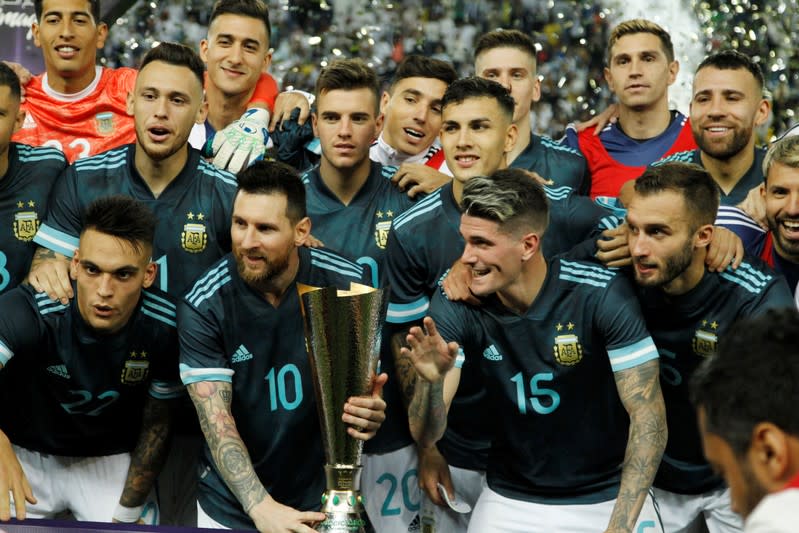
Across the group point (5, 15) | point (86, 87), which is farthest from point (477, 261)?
point (5, 15)

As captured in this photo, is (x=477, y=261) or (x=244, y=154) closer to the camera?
(x=477, y=261)

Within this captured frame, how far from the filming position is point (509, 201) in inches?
139

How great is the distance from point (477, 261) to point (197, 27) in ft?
15.9

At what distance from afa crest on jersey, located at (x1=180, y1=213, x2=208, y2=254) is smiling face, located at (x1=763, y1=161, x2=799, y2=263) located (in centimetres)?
187

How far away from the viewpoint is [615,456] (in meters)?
3.73

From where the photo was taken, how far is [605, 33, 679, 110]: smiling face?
4.95 meters

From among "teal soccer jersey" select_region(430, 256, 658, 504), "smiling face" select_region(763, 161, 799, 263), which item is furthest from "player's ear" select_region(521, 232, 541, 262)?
"smiling face" select_region(763, 161, 799, 263)

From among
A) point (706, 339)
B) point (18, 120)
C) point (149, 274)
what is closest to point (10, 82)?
point (18, 120)

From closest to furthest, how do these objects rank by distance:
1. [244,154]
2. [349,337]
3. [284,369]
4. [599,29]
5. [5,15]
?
[349,337], [284,369], [244,154], [5,15], [599,29]

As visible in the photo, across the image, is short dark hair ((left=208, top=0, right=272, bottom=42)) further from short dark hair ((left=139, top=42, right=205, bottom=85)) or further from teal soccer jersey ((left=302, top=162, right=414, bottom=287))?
teal soccer jersey ((left=302, top=162, right=414, bottom=287))

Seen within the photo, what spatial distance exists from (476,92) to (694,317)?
1096 millimetres

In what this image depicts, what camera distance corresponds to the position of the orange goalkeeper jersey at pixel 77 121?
4863 millimetres

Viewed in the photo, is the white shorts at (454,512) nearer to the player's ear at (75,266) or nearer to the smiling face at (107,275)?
the smiling face at (107,275)

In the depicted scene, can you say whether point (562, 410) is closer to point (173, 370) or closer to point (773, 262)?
point (773, 262)
